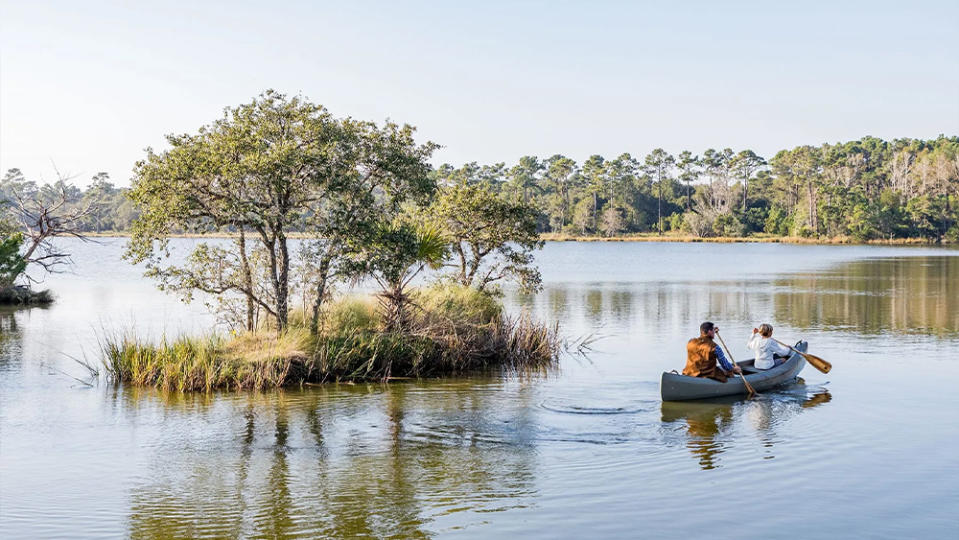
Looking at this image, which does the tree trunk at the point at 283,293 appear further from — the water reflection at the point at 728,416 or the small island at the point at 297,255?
the water reflection at the point at 728,416

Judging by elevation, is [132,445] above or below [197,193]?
below

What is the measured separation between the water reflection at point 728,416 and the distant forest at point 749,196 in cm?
9549

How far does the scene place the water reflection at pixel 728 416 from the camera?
43.1 ft

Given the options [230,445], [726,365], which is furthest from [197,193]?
[726,365]

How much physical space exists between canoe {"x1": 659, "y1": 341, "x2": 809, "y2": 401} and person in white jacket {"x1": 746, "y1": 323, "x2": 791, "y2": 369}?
12 cm

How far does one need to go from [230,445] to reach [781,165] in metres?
130

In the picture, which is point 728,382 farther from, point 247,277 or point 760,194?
point 760,194

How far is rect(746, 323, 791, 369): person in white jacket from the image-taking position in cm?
1766

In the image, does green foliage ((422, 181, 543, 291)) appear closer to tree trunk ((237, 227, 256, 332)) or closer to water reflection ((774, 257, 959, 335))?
tree trunk ((237, 227, 256, 332))

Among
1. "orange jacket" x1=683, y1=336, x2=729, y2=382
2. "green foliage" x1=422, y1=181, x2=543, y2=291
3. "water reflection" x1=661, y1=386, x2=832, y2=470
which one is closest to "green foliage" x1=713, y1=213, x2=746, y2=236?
"green foliage" x1=422, y1=181, x2=543, y2=291

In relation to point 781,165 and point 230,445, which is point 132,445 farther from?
point 781,165

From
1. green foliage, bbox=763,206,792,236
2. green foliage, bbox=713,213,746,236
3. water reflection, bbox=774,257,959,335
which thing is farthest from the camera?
green foliage, bbox=713,213,746,236

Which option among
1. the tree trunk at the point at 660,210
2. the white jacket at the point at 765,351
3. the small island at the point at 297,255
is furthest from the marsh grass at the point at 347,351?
the tree trunk at the point at 660,210

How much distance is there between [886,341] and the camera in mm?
24500
